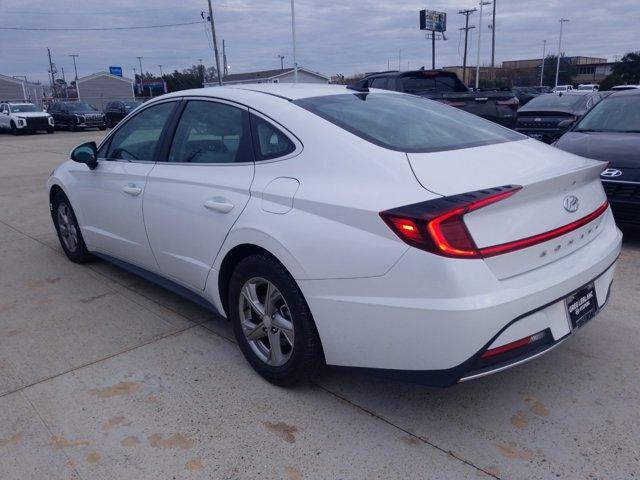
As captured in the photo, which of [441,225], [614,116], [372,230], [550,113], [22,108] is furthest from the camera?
[22,108]

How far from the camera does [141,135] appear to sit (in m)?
4.06

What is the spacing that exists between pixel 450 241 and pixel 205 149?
1841mm

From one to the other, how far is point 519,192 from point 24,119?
1195 inches

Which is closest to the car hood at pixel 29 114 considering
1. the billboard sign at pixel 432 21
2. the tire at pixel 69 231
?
the tire at pixel 69 231

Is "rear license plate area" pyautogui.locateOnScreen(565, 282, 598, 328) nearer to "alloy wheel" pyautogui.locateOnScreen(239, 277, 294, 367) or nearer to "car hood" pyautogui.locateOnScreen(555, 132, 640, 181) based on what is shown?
"alloy wheel" pyautogui.locateOnScreen(239, 277, 294, 367)

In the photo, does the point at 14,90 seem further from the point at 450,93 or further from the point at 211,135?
the point at 211,135

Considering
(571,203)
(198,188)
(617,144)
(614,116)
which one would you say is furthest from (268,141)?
(614,116)

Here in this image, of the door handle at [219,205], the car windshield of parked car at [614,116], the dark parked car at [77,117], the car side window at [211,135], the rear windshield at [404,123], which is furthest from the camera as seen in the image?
the dark parked car at [77,117]

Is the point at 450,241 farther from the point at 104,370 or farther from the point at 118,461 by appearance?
the point at 104,370

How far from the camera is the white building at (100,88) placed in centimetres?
6066

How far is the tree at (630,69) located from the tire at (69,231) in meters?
62.6

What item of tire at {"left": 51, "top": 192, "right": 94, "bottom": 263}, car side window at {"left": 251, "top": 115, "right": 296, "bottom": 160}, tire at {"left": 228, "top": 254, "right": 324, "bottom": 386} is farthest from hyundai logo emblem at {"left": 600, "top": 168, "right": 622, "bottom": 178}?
tire at {"left": 51, "top": 192, "right": 94, "bottom": 263}

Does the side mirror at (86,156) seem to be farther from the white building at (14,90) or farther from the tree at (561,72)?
the tree at (561,72)

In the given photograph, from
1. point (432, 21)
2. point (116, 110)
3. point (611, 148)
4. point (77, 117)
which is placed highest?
point (432, 21)
